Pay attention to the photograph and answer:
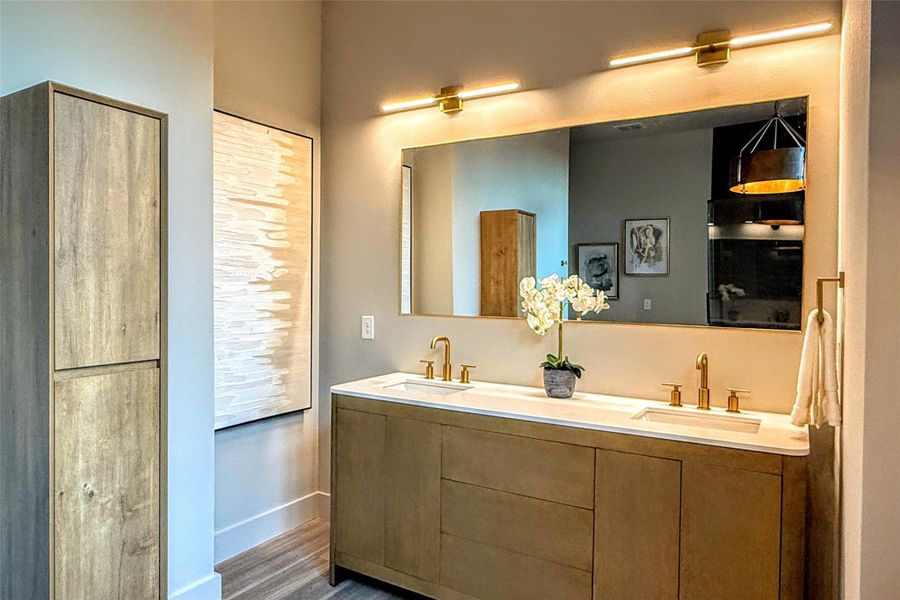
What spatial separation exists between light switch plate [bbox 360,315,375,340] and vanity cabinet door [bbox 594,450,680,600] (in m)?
1.49

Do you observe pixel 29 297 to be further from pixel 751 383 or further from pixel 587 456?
pixel 751 383

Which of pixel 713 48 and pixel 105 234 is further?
pixel 713 48

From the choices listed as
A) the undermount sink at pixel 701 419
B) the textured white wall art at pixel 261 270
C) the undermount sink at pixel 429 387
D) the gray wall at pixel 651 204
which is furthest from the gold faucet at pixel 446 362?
the undermount sink at pixel 701 419

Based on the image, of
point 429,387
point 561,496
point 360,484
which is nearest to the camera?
point 561,496

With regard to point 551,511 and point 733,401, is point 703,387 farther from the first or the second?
point 551,511

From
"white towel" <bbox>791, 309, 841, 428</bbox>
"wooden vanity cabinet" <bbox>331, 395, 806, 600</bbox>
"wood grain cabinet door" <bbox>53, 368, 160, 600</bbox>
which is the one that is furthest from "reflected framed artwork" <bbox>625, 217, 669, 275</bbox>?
"wood grain cabinet door" <bbox>53, 368, 160, 600</bbox>

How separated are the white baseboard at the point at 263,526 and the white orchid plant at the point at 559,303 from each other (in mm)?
1654

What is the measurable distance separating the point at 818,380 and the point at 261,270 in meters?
2.36

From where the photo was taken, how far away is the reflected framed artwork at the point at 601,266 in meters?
2.38

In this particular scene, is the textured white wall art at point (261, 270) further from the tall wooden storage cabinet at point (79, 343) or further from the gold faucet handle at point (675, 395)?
the gold faucet handle at point (675, 395)

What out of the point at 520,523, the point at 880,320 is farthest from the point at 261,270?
the point at 880,320

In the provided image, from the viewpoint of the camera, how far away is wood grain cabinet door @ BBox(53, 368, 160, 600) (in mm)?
1668

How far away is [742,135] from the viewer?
214cm

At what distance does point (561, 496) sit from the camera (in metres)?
2.00
